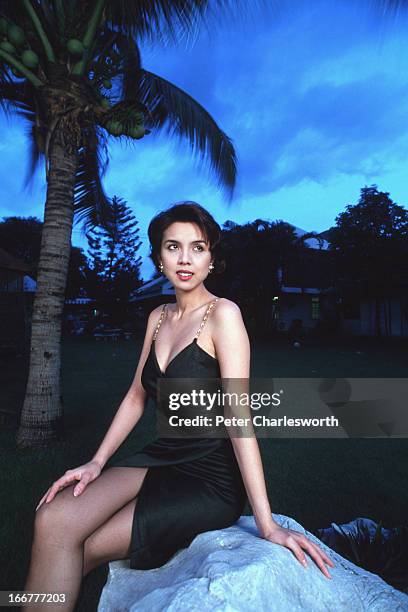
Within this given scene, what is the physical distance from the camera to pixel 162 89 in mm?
7129

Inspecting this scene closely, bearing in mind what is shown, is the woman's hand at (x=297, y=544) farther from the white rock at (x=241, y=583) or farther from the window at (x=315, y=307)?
the window at (x=315, y=307)

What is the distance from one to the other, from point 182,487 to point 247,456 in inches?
11.2

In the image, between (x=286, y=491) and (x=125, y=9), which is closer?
(x=286, y=491)

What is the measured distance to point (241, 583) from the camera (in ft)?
3.92

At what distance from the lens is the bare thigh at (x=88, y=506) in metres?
1.36

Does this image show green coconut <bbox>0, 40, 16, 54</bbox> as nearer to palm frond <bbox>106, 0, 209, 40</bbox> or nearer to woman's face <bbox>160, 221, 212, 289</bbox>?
palm frond <bbox>106, 0, 209, 40</bbox>

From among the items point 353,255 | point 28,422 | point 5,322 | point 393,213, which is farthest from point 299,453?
point 393,213

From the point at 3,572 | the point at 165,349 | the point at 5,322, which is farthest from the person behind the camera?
the point at 5,322

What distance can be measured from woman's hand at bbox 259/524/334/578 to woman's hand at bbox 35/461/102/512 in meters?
0.64

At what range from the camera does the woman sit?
137 cm

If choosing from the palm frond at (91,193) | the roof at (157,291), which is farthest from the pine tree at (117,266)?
the palm frond at (91,193)

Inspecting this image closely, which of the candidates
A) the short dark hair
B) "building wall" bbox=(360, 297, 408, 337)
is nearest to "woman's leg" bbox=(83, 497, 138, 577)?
the short dark hair

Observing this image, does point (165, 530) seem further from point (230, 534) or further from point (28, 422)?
point (28, 422)

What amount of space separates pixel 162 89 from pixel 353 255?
16.7m
